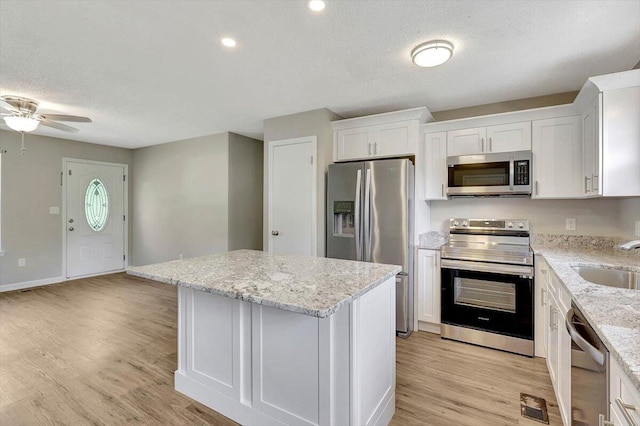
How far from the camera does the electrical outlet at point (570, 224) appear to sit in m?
2.91

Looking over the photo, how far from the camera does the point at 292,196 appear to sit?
370 centimetres

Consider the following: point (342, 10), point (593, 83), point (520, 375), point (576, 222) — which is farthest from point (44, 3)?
point (576, 222)

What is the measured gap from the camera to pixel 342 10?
1.78 meters

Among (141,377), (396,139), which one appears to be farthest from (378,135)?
(141,377)

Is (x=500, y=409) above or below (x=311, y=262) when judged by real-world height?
below

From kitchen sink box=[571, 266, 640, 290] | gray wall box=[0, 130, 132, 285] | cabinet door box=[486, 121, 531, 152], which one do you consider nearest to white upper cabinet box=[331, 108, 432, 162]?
cabinet door box=[486, 121, 531, 152]

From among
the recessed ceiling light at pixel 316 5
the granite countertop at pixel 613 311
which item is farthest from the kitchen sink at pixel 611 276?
the recessed ceiling light at pixel 316 5

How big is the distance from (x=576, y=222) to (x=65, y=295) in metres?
6.46

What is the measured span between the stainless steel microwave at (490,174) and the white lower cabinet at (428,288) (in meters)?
0.70

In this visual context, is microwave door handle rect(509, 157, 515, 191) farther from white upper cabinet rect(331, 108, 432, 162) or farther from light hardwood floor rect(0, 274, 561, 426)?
light hardwood floor rect(0, 274, 561, 426)

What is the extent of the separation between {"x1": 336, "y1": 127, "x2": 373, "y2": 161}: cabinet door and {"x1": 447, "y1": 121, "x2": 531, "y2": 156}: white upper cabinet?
2.79 ft

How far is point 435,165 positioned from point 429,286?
129cm

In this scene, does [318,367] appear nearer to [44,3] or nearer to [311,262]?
[311,262]

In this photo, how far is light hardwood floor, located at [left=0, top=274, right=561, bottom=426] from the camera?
187 cm
